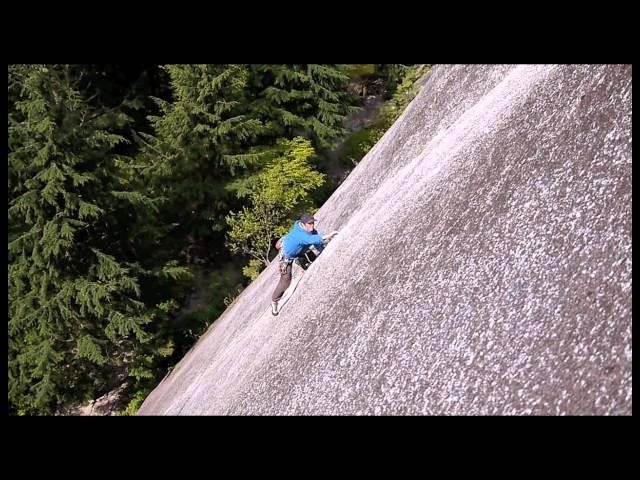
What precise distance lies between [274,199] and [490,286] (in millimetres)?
16583

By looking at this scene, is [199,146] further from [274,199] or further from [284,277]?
[284,277]

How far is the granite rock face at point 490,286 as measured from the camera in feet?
14.7

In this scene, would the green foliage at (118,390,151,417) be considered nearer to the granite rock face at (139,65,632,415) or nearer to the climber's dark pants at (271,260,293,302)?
the granite rock face at (139,65,632,415)

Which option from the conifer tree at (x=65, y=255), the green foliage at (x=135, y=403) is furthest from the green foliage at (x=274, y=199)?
the green foliage at (x=135, y=403)

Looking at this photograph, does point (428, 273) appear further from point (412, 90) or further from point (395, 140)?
point (412, 90)

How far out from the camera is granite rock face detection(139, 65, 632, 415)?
447 centimetres

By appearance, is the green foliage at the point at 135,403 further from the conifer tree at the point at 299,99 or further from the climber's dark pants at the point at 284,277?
the conifer tree at the point at 299,99

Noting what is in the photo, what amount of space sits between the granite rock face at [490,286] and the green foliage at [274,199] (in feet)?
39.1

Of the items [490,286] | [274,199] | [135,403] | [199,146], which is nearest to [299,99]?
[199,146]

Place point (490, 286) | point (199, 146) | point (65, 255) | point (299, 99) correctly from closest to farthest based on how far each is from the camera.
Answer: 1. point (490, 286)
2. point (65, 255)
3. point (199, 146)
4. point (299, 99)

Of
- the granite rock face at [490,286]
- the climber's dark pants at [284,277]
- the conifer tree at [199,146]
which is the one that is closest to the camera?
the granite rock face at [490,286]

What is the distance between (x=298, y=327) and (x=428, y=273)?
124 inches

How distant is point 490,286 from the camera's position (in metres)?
5.48
